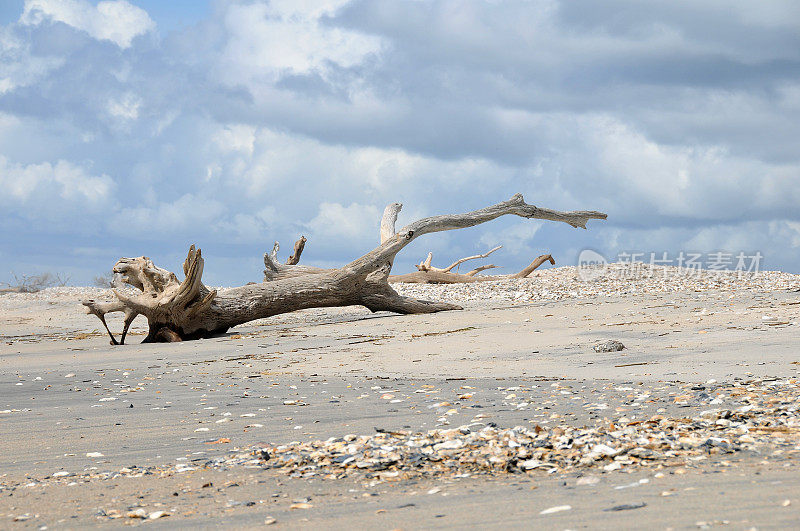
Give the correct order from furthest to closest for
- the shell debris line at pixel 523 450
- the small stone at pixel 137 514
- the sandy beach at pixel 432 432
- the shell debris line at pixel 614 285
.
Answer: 1. the shell debris line at pixel 614 285
2. the shell debris line at pixel 523 450
3. the small stone at pixel 137 514
4. the sandy beach at pixel 432 432

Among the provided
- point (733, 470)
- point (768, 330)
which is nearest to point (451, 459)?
point (733, 470)

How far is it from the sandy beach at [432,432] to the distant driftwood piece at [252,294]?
2961 millimetres

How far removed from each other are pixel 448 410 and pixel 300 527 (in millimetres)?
2542

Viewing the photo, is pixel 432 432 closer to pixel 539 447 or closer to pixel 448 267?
pixel 539 447

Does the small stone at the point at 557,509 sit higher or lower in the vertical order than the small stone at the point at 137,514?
higher

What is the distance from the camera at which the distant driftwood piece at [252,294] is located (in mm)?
14203

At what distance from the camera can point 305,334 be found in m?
13.3

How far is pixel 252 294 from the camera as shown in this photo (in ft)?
49.7

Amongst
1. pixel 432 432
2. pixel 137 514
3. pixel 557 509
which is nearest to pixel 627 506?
pixel 557 509

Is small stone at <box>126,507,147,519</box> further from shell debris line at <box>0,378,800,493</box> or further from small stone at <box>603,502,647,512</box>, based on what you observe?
small stone at <box>603,502,647,512</box>

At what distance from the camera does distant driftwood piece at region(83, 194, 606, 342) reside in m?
14.2

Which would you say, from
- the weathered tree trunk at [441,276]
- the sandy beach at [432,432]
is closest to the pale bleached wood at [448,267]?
the weathered tree trunk at [441,276]

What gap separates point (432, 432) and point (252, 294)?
10865 millimetres

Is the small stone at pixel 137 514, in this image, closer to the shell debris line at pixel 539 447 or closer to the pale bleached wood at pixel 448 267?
the shell debris line at pixel 539 447
